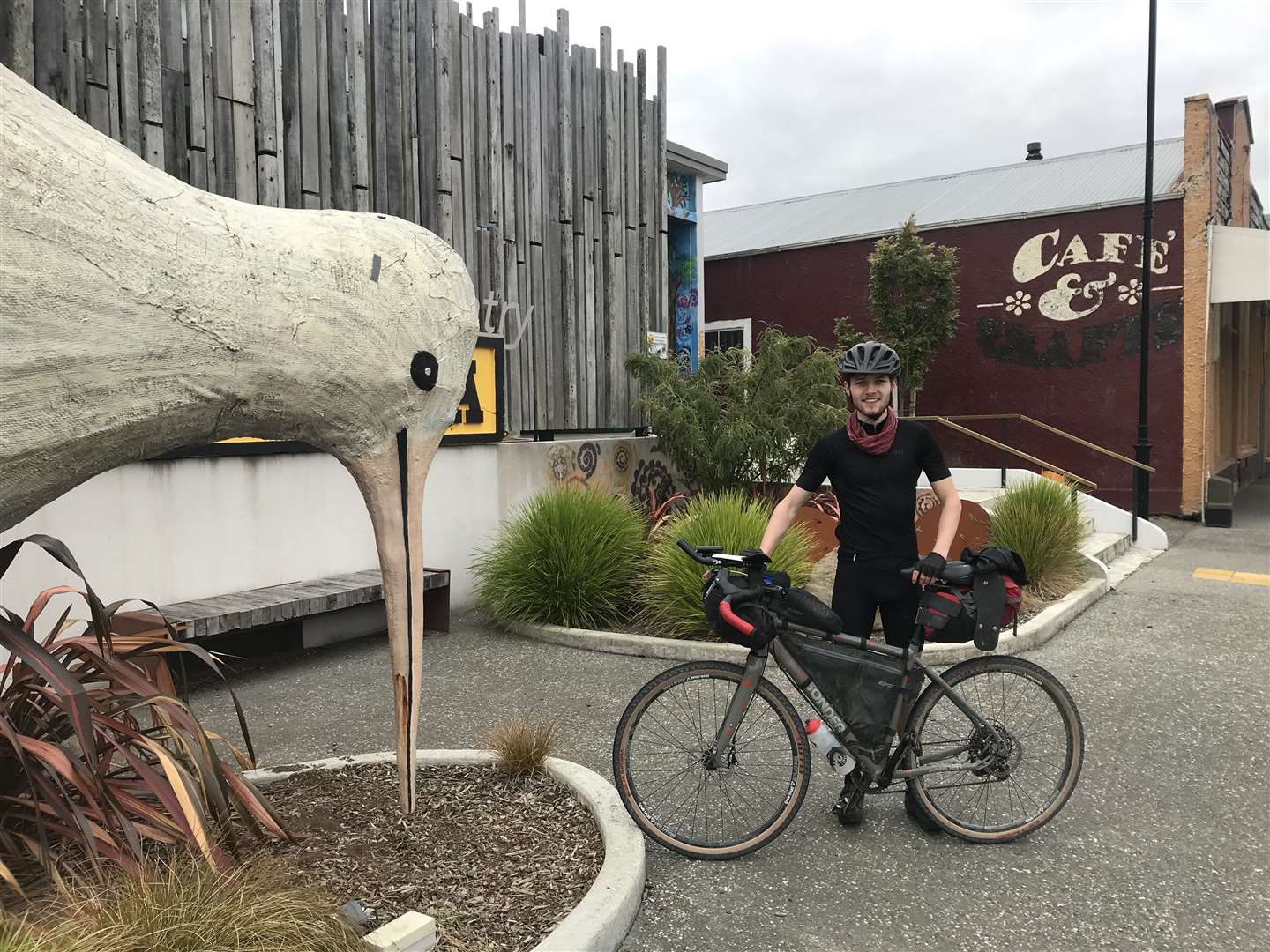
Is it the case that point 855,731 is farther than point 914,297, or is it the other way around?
point 914,297

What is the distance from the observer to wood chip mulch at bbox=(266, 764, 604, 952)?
8.54 feet

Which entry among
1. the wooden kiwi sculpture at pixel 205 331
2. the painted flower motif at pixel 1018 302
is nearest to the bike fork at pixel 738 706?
the wooden kiwi sculpture at pixel 205 331

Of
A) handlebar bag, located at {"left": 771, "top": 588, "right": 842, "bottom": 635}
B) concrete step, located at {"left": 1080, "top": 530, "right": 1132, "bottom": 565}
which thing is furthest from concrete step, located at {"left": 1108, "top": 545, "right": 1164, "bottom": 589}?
handlebar bag, located at {"left": 771, "top": 588, "right": 842, "bottom": 635}

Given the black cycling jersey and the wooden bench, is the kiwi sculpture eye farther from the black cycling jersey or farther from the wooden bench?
the wooden bench

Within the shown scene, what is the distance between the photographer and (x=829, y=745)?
331 centimetres

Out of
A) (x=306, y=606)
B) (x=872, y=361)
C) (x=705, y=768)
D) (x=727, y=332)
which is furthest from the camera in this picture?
(x=727, y=332)

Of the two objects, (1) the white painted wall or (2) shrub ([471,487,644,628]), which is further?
(2) shrub ([471,487,644,628])

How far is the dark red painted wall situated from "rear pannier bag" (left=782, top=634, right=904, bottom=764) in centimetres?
1237

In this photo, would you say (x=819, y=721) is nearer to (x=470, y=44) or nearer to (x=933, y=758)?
(x=933, y=758)

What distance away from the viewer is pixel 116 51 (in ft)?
17.1

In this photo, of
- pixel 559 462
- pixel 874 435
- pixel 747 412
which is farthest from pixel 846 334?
pixel 874 435

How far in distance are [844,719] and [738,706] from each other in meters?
0.43

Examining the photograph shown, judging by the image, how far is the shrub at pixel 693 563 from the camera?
6277 millimetres

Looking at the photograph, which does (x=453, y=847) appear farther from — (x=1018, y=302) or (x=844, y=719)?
(x=1018, y=302)
